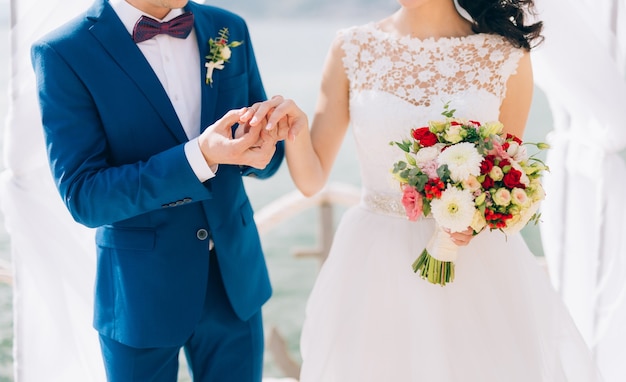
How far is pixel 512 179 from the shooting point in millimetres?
2006

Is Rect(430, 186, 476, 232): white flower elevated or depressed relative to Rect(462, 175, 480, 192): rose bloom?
depressed

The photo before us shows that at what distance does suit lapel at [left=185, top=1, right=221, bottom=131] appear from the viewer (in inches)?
83.6

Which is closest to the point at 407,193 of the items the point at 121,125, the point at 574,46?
the point at 121,125

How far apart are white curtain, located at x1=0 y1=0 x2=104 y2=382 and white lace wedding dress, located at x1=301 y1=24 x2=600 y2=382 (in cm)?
86

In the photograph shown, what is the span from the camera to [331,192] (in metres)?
3.77

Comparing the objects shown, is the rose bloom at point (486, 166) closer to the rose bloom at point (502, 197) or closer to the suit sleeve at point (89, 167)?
the rose bloom at point (502, 197)

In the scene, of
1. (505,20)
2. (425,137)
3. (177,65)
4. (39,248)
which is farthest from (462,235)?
(39,248)

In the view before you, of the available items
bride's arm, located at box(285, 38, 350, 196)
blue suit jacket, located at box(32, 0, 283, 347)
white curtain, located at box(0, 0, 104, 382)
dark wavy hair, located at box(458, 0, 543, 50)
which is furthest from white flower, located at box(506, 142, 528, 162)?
white curtain, located at box(0, 0, 104, 382)

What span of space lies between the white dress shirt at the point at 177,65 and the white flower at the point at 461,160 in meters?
0.65

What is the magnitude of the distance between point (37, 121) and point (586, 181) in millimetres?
2148

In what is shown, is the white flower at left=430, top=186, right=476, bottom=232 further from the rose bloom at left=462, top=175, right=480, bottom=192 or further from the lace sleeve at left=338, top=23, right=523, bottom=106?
the lace sleeve at left=338, top=23, right=523, bottom=106

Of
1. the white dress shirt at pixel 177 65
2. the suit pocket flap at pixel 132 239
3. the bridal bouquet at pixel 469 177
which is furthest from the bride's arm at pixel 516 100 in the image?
the suit pocket flap at pixel 132 239

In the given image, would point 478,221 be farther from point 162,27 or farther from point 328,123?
point 162,27

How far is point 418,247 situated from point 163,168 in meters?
0.91
